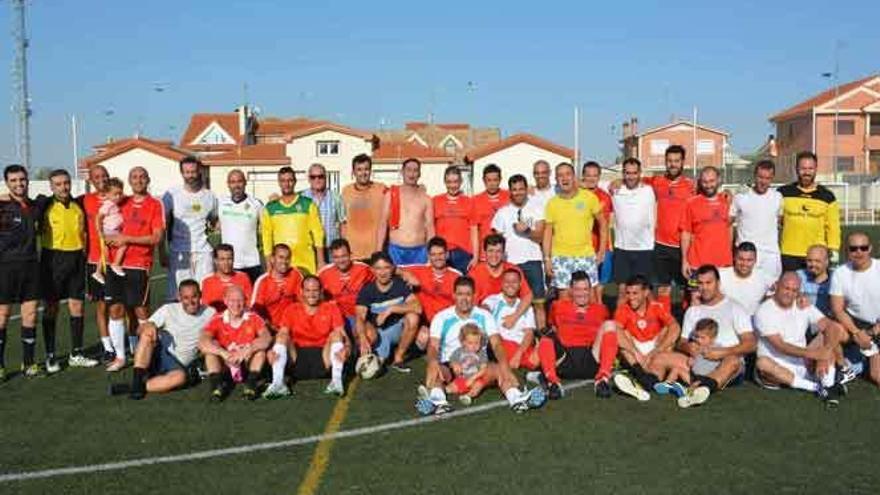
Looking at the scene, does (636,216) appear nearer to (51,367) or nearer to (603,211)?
(603,211)

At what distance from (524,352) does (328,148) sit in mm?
42648

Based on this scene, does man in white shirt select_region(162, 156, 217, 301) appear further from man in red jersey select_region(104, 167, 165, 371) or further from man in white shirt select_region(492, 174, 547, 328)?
man in white shirt select_region(492, 174, 547, 328)

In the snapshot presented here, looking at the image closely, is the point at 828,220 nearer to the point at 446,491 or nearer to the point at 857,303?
the point at 857,303

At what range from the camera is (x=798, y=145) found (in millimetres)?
58156

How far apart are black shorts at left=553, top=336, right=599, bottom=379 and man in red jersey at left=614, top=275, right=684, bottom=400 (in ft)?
0.94

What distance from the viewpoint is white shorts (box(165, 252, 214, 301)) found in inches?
334

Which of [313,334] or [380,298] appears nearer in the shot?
[313,334]

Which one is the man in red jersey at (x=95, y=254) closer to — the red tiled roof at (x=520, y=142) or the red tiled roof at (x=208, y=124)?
the red tiled roof at (x=520, y=142)

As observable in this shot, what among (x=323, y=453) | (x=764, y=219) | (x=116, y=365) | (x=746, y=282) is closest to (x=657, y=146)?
(x=764, y=219)

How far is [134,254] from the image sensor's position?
27.1ft

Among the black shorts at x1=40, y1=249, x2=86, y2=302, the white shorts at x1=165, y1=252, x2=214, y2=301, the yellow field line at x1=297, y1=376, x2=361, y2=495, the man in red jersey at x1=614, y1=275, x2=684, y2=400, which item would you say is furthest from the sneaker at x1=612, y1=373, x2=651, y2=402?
the black shorts at x1=40, y1=249, x2=86, y2=302

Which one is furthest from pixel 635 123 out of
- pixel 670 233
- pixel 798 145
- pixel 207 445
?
pixel 207 445

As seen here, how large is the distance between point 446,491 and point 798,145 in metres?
59.3

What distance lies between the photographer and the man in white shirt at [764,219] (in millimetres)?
8305
